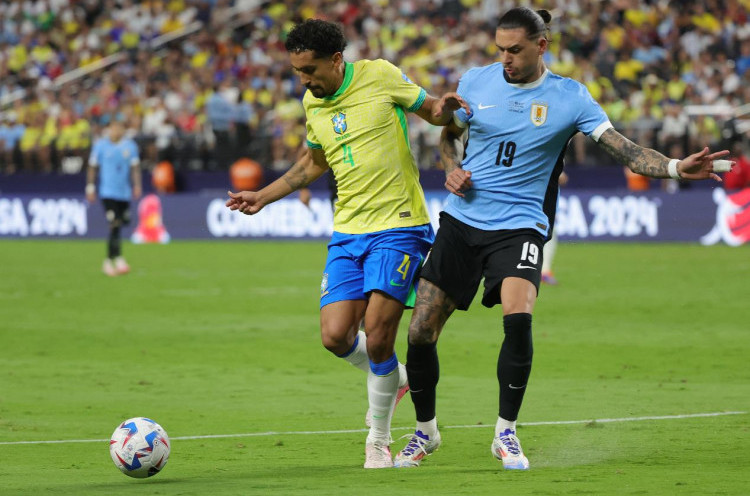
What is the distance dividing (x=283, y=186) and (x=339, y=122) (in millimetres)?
603

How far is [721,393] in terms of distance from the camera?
948 cm

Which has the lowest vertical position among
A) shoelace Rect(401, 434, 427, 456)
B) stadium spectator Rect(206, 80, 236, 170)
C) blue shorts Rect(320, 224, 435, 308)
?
stadium spectator Rect(206, 80, 236, 170)

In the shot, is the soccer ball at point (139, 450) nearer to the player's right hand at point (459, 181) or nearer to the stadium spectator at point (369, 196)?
the stadium spectator at point (369, 196)

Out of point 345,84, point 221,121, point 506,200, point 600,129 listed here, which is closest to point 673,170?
point 600,129

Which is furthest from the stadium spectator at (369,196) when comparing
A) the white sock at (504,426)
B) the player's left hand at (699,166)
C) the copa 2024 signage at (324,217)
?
the copa 2024 signage at (324,217)

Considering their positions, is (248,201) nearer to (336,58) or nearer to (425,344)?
(336,58)

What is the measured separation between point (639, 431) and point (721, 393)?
6.04ft

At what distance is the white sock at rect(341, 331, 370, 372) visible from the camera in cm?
773

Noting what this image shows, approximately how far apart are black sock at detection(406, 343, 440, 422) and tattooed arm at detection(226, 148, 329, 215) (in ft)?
4.04

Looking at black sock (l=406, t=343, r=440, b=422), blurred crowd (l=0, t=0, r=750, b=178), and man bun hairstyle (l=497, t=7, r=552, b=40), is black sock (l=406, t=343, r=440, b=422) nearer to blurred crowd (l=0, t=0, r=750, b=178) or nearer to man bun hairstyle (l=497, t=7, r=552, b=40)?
man bun hairstyle (l=497, t=7, r=552, b=40)

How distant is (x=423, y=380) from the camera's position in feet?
23.5

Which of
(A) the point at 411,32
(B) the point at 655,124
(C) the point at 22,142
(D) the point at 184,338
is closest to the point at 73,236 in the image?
(C) the point at 22,142

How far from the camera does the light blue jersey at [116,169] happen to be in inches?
843

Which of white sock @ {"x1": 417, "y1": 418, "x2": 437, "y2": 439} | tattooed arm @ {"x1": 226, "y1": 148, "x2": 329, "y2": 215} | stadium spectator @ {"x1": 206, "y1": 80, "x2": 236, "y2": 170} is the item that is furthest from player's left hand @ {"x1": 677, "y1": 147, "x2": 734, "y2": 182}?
stadium spectator @ {"x1": 206, "y1": 80, "x2": 236, "y2": 170}
